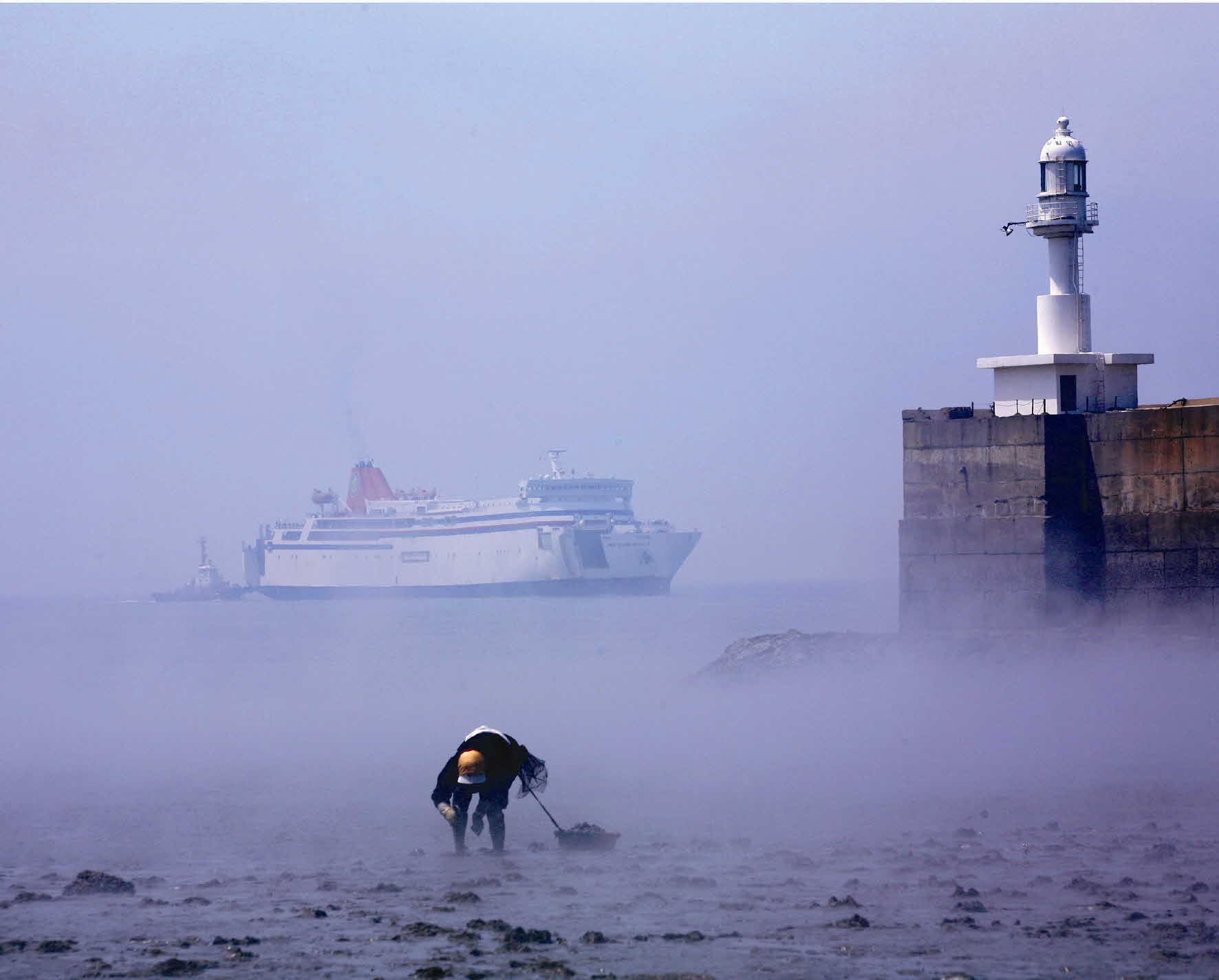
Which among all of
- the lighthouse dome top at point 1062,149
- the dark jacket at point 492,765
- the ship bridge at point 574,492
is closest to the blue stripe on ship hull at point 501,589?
the ship bridge at point 574,492

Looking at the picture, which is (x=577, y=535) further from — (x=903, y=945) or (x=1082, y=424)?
(x=903, y=945)

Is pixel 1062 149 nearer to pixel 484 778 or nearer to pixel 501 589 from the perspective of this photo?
pixel 484 778

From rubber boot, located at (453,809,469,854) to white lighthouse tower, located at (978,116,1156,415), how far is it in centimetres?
2120

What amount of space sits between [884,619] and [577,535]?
41926mm

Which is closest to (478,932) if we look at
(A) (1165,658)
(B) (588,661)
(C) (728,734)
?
(C) (728,734)

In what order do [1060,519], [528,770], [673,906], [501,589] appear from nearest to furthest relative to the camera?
[673,906], [528,770], [1060,519], [501,589]

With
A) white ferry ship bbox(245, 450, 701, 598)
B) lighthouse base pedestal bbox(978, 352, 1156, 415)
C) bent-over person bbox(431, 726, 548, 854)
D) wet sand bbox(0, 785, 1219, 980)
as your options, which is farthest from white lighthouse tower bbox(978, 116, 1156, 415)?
white ferry ship bbox(245, 450, 701, 598)

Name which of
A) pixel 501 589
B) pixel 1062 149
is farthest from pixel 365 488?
pixel 1062 149

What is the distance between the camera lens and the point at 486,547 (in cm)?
13300

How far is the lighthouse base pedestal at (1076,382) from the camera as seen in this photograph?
3397 cm

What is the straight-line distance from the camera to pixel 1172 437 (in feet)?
104

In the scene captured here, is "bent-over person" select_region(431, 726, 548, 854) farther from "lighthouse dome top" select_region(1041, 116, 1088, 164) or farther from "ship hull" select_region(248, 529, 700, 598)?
"ship hull" select_region(248, 529, 700, 598)

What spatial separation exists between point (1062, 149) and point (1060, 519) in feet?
26.6

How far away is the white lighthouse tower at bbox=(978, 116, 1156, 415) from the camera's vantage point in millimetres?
34031
